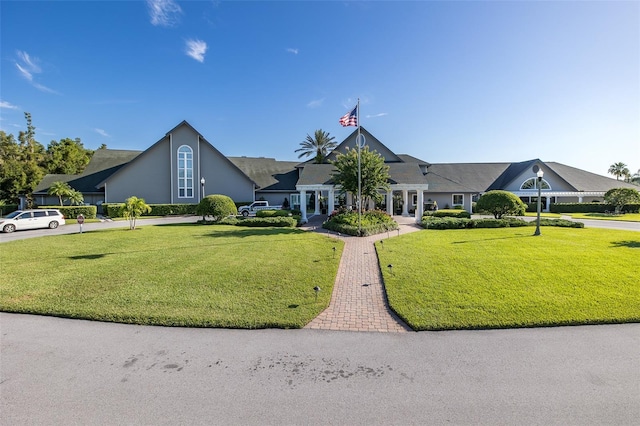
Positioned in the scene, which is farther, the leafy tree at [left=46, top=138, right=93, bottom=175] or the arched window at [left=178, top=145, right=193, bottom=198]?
the leafy tree at [left=46, top=138, right=93, bottom=175]

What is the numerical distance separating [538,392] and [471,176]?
135 feet

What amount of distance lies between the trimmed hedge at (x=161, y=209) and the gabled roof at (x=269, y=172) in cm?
855

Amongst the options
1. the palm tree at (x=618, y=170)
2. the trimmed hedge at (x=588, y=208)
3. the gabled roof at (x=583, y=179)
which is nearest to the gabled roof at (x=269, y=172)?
the trimmed hedge at (x=588, y=208)

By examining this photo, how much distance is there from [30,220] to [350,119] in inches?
889

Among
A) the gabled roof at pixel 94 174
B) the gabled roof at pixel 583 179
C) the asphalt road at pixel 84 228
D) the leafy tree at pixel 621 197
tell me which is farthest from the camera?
the gabled roof at pixel 583 179

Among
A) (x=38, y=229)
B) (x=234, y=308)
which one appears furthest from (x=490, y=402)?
(x=38, y=229)

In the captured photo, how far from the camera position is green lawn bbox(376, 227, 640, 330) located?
578cm

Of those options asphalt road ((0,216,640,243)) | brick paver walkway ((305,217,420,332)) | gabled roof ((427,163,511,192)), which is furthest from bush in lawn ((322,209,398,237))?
gabled roof ((427,163,511,192))

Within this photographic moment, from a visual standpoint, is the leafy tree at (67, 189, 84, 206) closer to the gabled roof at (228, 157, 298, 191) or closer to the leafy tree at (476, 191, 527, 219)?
the gabled roof at (228, 157, 298, 191)

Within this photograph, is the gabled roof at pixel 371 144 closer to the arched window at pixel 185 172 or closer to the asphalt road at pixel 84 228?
the arched window at pixel 185 172

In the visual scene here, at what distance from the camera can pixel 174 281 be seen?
8023 millimetres

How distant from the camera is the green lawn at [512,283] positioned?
578cm

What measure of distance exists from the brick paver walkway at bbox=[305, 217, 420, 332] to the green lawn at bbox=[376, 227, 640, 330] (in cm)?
28

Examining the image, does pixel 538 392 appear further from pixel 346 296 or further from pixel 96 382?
pixel 96 382
